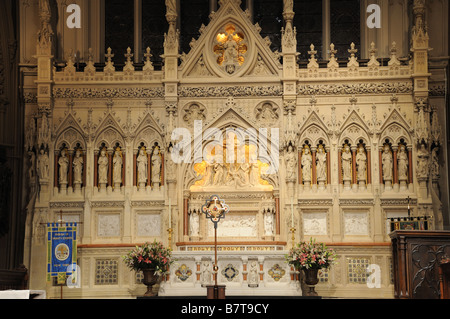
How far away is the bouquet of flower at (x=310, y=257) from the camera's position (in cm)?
1416

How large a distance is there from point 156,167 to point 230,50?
363 centimetres

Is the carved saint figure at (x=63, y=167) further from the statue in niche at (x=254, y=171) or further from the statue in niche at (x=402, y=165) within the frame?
the statue in niche at (x=402, y=165)

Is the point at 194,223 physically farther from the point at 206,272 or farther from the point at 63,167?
the point at 63,167

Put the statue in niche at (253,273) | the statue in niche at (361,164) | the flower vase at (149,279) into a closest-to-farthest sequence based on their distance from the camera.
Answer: the flower vase at (149,279) < the statue in niche at (253,273) < the statue in niche at (361,164)

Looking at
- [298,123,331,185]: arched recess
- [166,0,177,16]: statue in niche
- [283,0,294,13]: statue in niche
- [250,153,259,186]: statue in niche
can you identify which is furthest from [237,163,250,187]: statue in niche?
[166,0,177,16]: statue in niche

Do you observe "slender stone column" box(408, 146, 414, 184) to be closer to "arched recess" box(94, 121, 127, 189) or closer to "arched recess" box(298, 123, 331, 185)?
"arched recess" box(298, 123, 331, 185)

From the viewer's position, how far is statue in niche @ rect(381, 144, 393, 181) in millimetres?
16141

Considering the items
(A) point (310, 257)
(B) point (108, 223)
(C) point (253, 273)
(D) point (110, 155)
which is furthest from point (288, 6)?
(B) point (108, 223)

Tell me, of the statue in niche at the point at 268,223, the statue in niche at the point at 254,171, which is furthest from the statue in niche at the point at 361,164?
the statue in niche at the point at 254,171

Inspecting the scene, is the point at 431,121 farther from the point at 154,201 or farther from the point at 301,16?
the point at 154,201

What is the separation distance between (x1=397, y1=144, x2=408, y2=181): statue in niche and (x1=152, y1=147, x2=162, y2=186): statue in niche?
6079 mm

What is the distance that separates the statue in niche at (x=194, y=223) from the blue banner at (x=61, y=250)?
288cm
